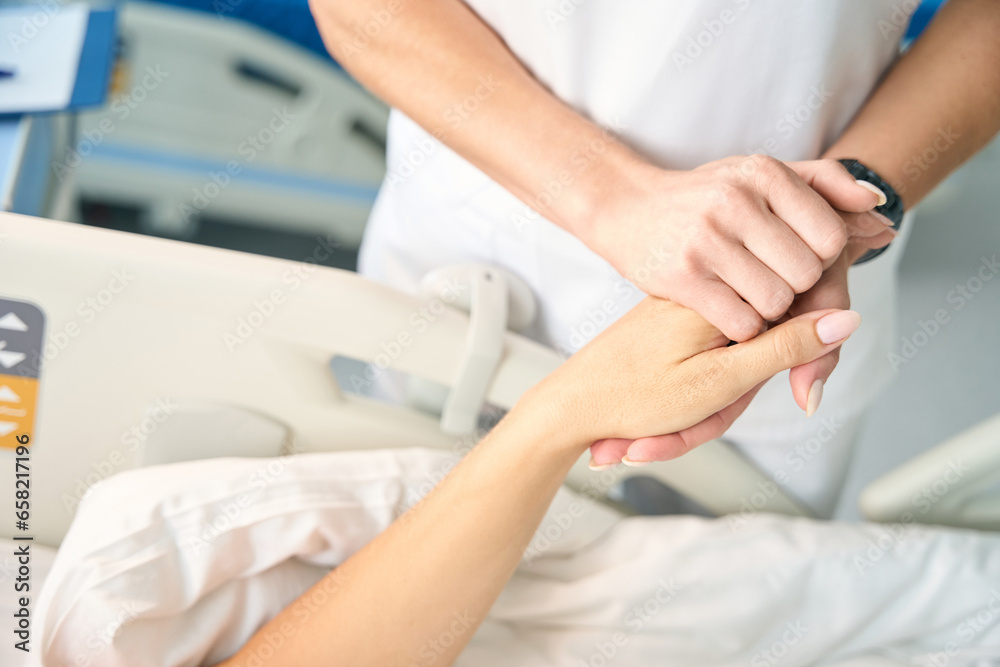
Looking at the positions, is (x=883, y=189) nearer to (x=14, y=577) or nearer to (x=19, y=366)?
(x=19, y=366)

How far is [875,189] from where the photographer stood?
0.74m

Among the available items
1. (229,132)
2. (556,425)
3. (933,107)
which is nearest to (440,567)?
(556,425)

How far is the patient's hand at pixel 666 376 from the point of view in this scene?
661 millimetres

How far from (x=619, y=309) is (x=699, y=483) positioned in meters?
0.25

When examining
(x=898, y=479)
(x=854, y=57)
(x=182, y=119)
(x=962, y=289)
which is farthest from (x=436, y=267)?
(x=182, y=119)

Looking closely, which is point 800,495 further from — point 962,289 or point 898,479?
point 962,289

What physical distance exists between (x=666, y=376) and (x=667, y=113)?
281 mm

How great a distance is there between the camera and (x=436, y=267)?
3.35 feet

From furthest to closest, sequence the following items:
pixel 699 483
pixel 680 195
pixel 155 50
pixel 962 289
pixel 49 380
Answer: pixel 155 50 < pixel 962 289 < pixel 699 483 < pixel 49 380 < pixel 680 195

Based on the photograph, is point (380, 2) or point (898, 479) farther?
point (898, 479)

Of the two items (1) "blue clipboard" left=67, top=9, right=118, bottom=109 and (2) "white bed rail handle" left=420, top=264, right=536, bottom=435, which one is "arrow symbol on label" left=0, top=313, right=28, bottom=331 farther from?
(1) "blue clipboard" left=67, top=9, right=118, bottom=109

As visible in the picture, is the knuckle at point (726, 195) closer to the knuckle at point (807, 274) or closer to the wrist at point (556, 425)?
the knuckle at point (807, 274)

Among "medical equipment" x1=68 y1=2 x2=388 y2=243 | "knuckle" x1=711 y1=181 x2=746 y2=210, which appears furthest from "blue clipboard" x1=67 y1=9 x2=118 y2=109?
"knuckle" x1=711 y1=181 x2=746 y2=210

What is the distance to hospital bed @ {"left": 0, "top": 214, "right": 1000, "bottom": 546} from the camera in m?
0.79
